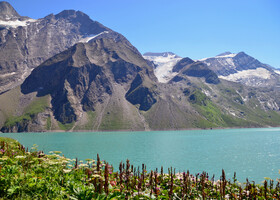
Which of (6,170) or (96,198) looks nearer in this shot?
(96,198)

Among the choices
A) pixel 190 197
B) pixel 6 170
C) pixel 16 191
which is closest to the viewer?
pixel 16 191

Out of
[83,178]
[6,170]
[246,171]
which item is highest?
[6,170]

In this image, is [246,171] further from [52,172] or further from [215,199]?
[52,172]

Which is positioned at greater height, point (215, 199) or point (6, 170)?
point (6, 170)

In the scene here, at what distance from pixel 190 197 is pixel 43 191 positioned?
7333mm

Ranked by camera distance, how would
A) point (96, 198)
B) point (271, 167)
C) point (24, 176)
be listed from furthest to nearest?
point (271, 167)
point (24, 176)
point (96, 198)

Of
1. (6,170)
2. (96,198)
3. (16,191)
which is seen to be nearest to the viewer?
(96,198)

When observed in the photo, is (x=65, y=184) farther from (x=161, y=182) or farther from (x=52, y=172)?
(x=161, y=182)

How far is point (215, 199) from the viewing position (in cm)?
1129

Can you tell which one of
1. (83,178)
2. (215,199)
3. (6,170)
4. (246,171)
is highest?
(6,170)

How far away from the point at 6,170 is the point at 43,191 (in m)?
2.83

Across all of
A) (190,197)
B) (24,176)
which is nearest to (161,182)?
(190,197)

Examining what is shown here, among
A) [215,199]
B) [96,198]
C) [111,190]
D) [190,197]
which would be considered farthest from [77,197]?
[215,199]

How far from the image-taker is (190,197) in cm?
1092
